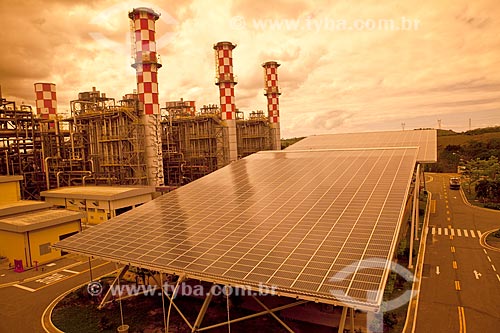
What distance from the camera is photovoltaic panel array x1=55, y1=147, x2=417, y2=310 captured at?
1230 centimetres

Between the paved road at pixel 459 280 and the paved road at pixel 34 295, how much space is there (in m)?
21.7

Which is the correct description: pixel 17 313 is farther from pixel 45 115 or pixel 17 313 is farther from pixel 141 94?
A: pixel 45 115

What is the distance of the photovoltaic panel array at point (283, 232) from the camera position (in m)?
12.3

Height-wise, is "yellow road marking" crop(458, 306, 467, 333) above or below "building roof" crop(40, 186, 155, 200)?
below

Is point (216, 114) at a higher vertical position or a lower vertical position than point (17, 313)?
higher

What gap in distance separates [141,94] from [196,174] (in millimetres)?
19641

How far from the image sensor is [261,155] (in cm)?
3691

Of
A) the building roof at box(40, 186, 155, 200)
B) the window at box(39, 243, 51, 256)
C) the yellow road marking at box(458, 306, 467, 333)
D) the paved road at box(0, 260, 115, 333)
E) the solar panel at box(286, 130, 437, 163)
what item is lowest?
the yellow road marking at box(458, 306, 467, 333)

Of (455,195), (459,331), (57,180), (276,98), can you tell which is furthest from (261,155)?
(455,195)

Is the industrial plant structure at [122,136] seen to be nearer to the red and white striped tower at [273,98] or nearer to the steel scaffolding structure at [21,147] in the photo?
the steel scaffolding structure at [21,147]

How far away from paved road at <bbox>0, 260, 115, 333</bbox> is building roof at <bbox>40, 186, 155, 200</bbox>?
978 cm

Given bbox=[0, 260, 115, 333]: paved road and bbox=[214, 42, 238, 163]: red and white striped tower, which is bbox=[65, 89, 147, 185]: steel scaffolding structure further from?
bbox=[0, 260, 115, 333]: paved road

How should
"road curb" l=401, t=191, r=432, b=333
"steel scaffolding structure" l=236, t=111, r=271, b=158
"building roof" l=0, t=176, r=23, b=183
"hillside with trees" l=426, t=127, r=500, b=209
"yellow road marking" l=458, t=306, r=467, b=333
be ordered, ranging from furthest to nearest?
1. "steel scaffolding structure" l=236, t=111, r=271, b=158
2. "hillside with trees" l=426, t=127, r=500, b=209
3. "building roof" l=0, t=176, r=23, b=183
4. "road curb" l=401, t=191, r=432, b=333
5. "yellow road marking" l=458, t=306, r=467, b=333

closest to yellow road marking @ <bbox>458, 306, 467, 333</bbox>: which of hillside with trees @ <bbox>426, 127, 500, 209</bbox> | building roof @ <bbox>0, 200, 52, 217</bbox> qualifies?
hillside with trees @ <bbox>426, 127, 500, 209</bbox>
